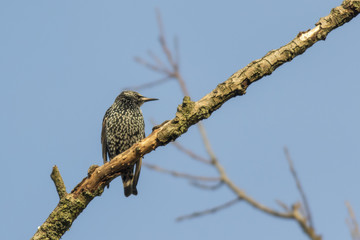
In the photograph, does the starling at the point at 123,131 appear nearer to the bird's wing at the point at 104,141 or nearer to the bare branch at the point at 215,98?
the bird's wing at the point at 104,141

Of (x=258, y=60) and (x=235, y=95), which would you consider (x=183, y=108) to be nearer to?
(x=235, y=95)

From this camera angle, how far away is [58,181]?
488 centimetres

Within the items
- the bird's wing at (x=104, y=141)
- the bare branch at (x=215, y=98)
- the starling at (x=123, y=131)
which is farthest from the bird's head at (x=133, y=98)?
the bare branch at (x=215, y=98)

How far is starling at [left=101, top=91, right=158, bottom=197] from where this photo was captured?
7422mm

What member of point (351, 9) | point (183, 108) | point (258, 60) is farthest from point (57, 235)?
point (351, 9)

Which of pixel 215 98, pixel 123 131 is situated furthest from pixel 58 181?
pixel 123 131

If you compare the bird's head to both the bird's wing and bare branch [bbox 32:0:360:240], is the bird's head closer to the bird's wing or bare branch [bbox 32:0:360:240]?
the bird's wing

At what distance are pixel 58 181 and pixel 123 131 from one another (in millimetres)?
2829

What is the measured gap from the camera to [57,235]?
4.86 m

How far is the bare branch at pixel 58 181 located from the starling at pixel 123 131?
7.96 ft

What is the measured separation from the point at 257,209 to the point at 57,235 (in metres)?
2.21

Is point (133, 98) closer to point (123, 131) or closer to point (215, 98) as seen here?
point (123, 131)

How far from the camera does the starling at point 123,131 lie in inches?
292

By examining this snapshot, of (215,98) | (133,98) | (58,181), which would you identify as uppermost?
(133,98)
